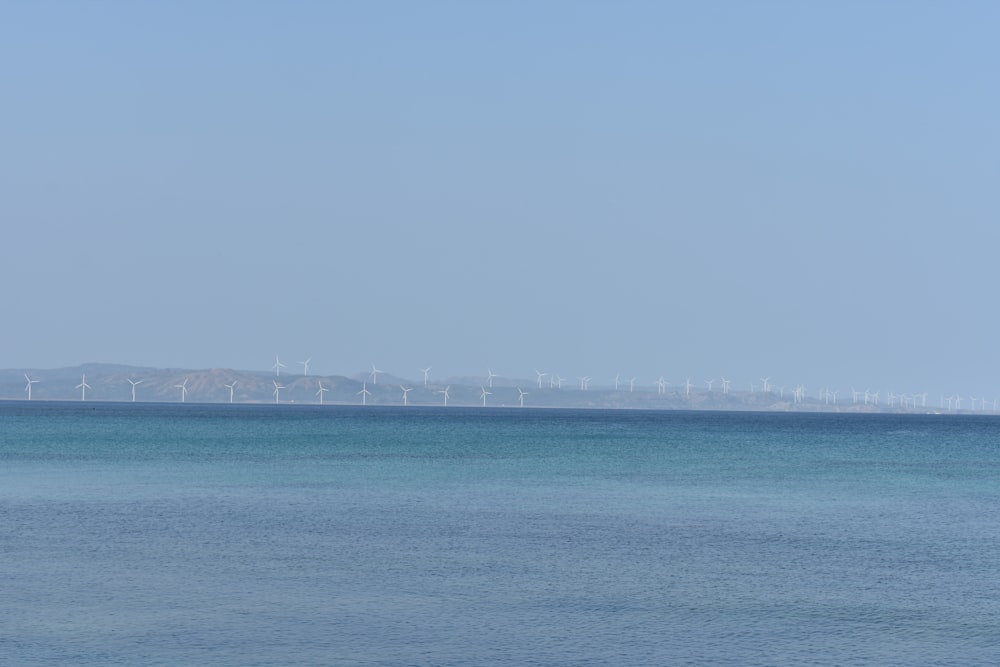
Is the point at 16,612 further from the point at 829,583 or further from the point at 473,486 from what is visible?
the point at 473,486

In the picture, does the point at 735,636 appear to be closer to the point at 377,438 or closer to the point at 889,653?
the point at 889,653

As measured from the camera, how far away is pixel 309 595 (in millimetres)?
23562

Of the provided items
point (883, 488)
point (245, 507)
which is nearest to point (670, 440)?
point (883, 488)

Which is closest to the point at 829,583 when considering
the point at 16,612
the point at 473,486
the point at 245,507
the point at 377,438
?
the point at 16,612

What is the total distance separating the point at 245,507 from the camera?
39188 millimetres

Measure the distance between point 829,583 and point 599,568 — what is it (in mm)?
4717

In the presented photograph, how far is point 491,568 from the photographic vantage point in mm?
26781

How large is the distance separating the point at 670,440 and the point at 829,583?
7380 centimetres

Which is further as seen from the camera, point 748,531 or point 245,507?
point 245,507

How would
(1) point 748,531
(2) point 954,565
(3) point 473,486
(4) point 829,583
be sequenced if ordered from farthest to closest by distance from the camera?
(3) point 473,486
(1) point 748,531
(2) point 954,565
(4) point 829,583

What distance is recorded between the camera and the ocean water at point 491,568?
19.8 metres

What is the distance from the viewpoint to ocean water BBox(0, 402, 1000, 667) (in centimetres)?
1978

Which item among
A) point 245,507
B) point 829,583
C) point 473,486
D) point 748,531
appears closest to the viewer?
point 829,583

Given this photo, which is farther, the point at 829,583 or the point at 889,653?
the point at 829,583
